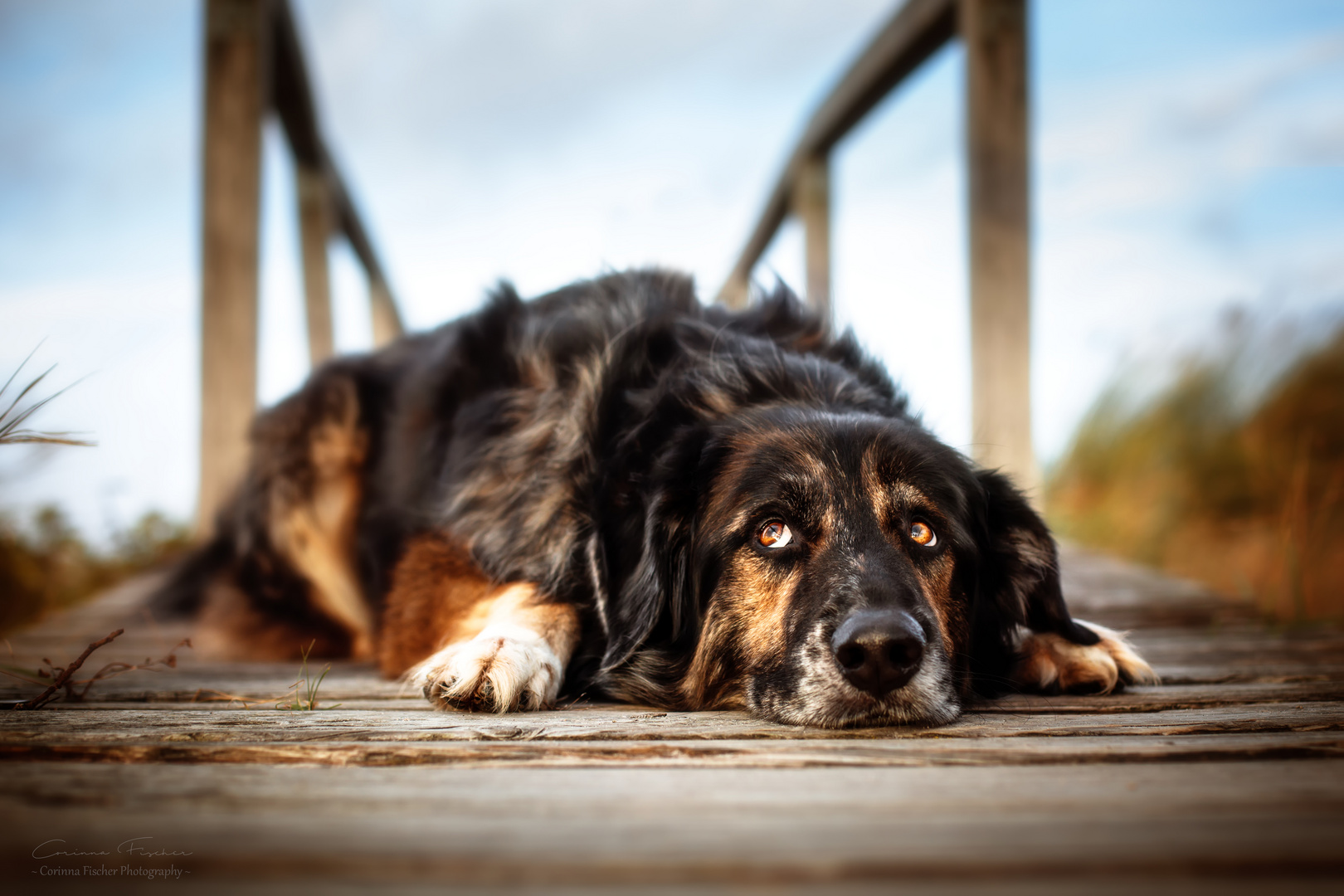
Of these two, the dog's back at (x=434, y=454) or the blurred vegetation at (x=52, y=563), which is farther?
the blurred vegetation at (x=52, y=563)

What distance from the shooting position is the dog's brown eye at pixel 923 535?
2.23 meters

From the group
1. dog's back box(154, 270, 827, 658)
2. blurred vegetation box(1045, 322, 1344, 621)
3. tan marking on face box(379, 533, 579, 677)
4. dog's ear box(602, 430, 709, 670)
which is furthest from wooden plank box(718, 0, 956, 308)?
blurred vegetation box(1045, 322, 1344, 621)

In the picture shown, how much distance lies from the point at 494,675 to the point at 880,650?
86cm

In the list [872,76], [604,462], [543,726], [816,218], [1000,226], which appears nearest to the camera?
[543,726]

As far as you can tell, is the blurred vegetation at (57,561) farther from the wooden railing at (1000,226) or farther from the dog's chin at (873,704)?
the wooden railing at (1000,226)

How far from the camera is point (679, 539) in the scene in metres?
2.44

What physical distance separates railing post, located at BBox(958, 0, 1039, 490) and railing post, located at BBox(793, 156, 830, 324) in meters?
3.34

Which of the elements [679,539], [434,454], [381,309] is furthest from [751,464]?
[381,309]

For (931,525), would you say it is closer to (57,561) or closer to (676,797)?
(676,797)

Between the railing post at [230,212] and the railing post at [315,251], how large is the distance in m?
2.55

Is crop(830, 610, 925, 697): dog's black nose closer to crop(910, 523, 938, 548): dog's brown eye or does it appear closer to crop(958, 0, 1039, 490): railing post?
crop(910, 523, 938, 548): dog's brown eye

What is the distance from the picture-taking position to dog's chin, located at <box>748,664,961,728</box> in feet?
5.94

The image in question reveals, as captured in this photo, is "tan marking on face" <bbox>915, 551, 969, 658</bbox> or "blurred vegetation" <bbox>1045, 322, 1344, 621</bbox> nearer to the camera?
"tan marking on face" <bbox>915, 551, 969, 658</bbox>

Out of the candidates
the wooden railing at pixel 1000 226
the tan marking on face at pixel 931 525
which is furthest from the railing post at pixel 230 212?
the tan marking on face at pixel 931 525
